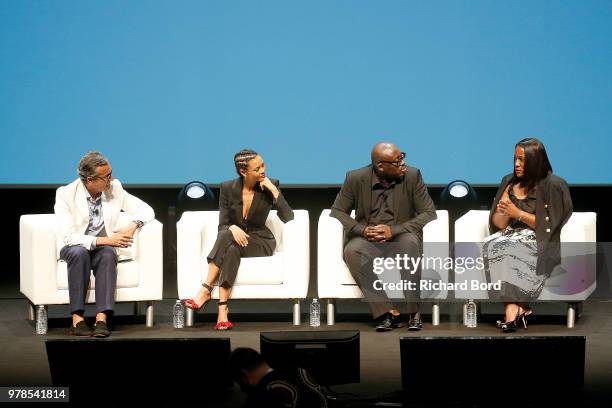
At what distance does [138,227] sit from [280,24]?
2180 mm

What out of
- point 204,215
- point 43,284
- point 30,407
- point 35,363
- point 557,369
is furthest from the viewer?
point 204,215

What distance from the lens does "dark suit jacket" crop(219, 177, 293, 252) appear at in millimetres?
5953

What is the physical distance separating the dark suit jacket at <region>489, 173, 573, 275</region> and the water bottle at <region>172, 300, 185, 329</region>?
6.19ft

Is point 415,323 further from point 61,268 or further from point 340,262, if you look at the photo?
point 61,268

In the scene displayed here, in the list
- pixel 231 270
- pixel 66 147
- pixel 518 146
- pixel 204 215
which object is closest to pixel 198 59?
pixel 66 147

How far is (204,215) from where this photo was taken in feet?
19.9

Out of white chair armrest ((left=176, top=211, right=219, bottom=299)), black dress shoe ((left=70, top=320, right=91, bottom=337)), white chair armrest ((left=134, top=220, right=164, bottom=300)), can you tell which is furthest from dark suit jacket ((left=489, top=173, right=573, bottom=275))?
black dress shoe ((left=70, top=320, right=91, bottom=337))

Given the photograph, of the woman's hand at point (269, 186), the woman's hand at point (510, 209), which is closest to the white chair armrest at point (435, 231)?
the woman's hand at point (510, 209)

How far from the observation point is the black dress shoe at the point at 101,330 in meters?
5.46

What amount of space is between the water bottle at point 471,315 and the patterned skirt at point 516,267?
0.41ft

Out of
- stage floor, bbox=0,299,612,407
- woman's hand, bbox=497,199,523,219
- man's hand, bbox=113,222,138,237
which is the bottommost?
stage floor, bbox=0,299,612,407

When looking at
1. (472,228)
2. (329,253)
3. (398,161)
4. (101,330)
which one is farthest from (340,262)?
(101,330)

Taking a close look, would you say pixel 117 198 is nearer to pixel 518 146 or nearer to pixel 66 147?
pixel 66 147

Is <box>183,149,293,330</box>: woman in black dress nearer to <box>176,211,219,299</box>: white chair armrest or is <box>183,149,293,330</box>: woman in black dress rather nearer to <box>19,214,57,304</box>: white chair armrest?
<box>176,211,219,299</box>: white chair armrest
